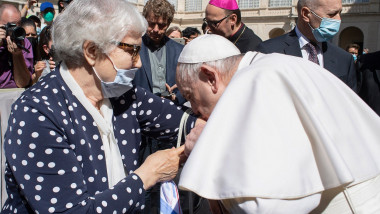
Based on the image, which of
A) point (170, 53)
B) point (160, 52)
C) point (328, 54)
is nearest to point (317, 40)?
point (328, 54)

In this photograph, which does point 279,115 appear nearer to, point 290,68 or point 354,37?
point 290,68

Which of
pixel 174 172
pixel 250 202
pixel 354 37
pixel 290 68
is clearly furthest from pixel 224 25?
pixel 354 37

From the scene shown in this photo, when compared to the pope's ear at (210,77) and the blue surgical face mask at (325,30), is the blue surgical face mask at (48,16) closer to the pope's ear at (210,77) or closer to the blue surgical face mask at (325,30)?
the blue surgical face mask at (325,30)

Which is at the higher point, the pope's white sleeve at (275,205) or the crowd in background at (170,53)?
the pope's white sleeve at (275,205)

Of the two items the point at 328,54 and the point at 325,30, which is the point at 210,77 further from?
the point at 328,54

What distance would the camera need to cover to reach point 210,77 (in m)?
1.94

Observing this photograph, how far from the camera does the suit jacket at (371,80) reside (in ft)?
10.6

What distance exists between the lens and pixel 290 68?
1584mm

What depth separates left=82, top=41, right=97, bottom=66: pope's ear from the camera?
2.02 m

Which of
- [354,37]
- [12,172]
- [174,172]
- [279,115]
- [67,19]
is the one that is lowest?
[354,37]

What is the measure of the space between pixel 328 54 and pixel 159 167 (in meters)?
2.35

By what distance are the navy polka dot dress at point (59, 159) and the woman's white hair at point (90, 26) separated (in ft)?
0.55

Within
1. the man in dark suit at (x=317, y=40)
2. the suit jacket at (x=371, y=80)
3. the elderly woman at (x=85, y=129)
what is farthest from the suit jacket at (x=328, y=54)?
the elderly woman at (x=85, y=129)

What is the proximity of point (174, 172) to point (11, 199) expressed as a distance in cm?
82
